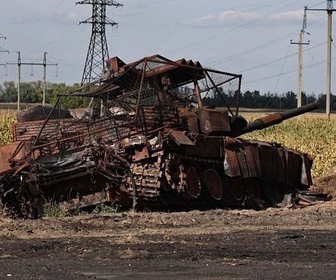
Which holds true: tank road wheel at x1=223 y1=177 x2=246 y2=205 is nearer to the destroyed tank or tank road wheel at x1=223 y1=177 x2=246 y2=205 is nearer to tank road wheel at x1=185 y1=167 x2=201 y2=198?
the destroyed tank

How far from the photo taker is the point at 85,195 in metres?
15.2

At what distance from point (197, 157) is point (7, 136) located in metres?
15.3

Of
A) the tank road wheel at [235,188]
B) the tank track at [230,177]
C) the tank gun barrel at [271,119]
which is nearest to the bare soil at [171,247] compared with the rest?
the tank track at [230,177]

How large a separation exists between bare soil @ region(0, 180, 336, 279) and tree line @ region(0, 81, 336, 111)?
486 cm

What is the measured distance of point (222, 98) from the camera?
18266 mm

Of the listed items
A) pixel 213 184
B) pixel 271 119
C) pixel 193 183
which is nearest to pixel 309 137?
pixel 271 119

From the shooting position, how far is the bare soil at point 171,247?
786 centimetres

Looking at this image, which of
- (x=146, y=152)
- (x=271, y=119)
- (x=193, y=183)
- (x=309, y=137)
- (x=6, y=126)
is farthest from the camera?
(x=309, y=137)

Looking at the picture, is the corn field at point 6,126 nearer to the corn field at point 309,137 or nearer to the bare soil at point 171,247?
the corn field at point 309,137

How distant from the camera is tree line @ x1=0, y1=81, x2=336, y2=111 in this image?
18194 millimetres

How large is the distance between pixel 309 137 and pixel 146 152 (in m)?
20.8

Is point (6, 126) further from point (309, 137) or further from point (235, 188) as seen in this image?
point (235, 188)

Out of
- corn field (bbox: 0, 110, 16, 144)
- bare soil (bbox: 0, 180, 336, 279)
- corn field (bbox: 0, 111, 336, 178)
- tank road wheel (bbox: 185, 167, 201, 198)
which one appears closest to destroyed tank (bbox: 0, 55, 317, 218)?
tank road wheel (bbox: 185, 167, 201, 198)

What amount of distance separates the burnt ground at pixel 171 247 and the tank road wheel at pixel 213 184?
6.92 ft
